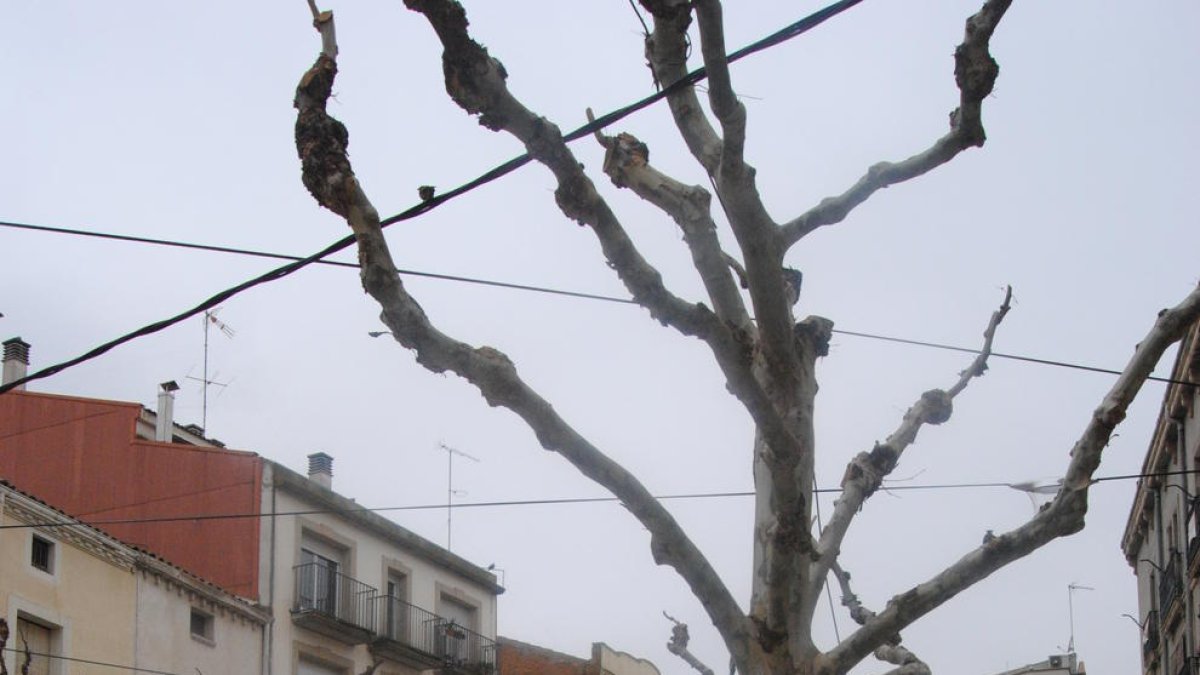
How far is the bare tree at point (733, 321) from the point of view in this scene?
8773 millimetres

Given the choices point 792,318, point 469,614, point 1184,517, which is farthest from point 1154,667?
point 792,318

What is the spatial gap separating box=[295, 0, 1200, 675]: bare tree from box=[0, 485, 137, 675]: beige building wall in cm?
1735

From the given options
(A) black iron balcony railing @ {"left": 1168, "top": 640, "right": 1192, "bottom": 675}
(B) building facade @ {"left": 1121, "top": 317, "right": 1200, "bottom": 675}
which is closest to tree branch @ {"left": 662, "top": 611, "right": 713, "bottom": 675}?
(B) building facade @ {"left": 1121, "top": 317, "right": 1200, "bottom": 675}

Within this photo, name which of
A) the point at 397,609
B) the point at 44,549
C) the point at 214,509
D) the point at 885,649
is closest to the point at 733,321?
the point at 885,649

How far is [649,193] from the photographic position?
10234 mm

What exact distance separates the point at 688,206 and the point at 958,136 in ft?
4.86

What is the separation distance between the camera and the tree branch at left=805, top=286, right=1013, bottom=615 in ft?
32.2

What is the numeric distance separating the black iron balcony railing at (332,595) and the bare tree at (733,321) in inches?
907

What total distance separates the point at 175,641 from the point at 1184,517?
16135 mm

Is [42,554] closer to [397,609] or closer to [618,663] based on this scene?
[397,609]

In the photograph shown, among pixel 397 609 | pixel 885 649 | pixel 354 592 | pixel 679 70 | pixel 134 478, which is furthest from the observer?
pixel 397 609

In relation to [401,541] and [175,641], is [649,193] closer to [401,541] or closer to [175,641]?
[175,641]

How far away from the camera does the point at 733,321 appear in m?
9.66

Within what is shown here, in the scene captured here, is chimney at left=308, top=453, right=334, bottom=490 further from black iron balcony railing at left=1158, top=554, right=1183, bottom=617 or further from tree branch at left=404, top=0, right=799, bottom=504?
tree branch at left=404, top=0, right=799, bottom=504
